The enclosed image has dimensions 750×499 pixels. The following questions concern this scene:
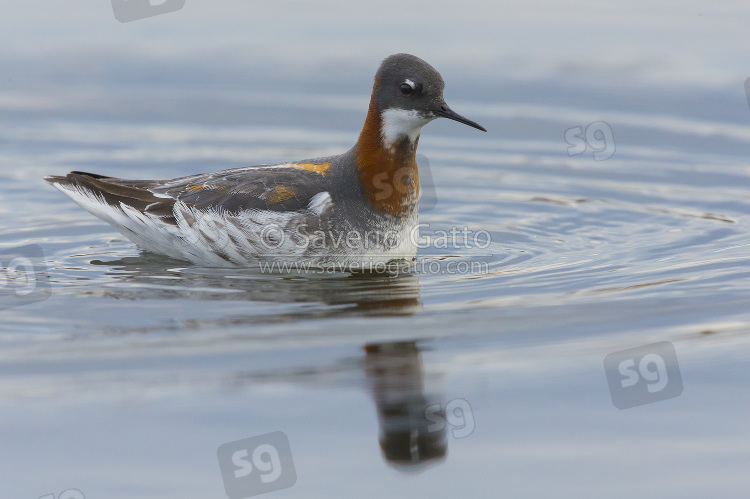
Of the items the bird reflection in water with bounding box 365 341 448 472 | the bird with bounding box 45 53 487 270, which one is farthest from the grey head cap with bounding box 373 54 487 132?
the bird reflection in water with bounding box 365 341 448 472

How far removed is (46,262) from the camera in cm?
841

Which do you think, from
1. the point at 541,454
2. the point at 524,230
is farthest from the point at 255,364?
the point at 524,230

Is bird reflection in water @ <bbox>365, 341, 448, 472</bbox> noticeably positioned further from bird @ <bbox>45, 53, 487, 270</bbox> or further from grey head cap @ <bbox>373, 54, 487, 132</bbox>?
grey head cap @ <bbox>373, 54, 487, 132</bbox>

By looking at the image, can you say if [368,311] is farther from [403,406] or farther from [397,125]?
[397,125]

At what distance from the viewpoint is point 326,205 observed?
806cm

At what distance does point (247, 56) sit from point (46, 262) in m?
5.90

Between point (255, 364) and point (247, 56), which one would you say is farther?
point (247, 56)

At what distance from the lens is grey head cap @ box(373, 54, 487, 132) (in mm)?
7957

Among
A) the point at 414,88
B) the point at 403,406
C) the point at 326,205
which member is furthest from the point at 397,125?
the point at 403,406

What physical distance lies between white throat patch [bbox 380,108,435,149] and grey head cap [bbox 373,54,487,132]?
0.05 meters

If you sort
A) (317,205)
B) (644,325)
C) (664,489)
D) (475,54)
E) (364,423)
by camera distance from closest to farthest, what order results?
(664,489)
(364,423)
(644,325)
(317,205)
(475,54)

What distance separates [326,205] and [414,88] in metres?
1.10

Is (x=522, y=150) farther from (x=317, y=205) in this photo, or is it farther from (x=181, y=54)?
(x=181, y=54)

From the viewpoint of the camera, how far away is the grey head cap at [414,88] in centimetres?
796
